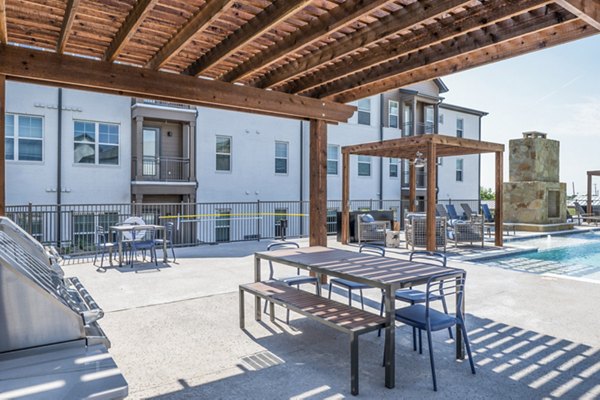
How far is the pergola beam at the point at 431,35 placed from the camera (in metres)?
3.42

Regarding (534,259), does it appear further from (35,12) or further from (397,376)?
(35,12)

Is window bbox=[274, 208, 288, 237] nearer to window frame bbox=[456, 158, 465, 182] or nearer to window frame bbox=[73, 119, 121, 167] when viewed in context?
window frame bbox=[73, 119, 121, 167]

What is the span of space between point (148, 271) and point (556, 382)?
6405 millimetres

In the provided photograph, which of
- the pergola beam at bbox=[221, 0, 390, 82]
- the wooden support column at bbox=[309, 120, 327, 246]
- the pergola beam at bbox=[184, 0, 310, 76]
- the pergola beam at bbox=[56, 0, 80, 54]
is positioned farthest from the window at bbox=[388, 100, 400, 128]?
the pergola beam at bbox=[56, 0, 80, 54]

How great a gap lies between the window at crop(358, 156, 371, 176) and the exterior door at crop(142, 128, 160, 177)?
870cm

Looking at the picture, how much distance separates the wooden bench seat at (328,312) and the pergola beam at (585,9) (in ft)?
9.11

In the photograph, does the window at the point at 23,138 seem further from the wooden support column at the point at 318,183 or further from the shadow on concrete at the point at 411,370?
the shadow on concrete at the point at 411,370

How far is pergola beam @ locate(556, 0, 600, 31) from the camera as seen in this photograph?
3023 mm

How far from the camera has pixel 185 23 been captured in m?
3.81

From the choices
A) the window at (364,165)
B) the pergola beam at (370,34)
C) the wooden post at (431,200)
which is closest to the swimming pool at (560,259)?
the wooden post at (431,200)

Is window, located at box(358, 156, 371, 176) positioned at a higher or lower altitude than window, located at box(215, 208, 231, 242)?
higher

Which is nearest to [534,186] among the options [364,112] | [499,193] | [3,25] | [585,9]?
[499,193]

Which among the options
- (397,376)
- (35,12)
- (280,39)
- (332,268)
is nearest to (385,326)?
(397,376)

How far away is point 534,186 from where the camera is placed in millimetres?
16609
